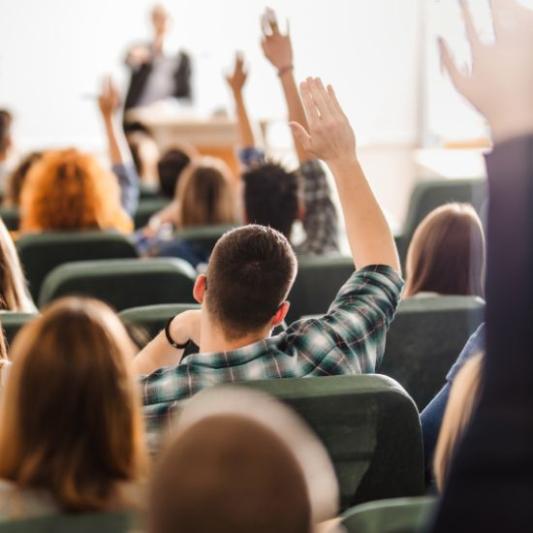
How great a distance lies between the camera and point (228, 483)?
0.87 meters

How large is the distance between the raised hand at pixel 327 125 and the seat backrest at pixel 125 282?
1020 millimetres

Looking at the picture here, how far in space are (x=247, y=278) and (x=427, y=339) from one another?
70 cm

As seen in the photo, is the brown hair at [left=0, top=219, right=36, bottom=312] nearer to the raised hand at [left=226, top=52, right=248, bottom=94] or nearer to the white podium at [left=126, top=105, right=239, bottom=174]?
the raised hand at [left=226, top=52, right=248, bottom=94]

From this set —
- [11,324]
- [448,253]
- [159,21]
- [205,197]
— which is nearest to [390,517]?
[11,324]

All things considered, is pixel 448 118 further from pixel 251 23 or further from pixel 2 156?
pixel 2 156

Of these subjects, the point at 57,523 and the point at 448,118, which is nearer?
the point at 57,523

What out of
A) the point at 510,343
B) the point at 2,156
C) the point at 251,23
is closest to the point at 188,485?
the point at 510,343

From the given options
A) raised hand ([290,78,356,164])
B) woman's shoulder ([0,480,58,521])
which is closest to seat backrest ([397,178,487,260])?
raised hand ([290,78,356,164])

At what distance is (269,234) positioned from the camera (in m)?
1.99

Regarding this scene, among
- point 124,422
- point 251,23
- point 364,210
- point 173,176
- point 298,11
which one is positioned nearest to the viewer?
point 124,422

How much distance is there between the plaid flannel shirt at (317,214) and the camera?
3.42 m

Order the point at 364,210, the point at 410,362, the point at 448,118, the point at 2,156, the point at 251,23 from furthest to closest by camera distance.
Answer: the point at 251,23 → the point at 448,118 → the point at 2,156 → the point at 410,362 → the point at 364,210

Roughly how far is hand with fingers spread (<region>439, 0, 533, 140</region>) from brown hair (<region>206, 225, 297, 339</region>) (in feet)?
3.13

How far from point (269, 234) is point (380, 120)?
253 inches
